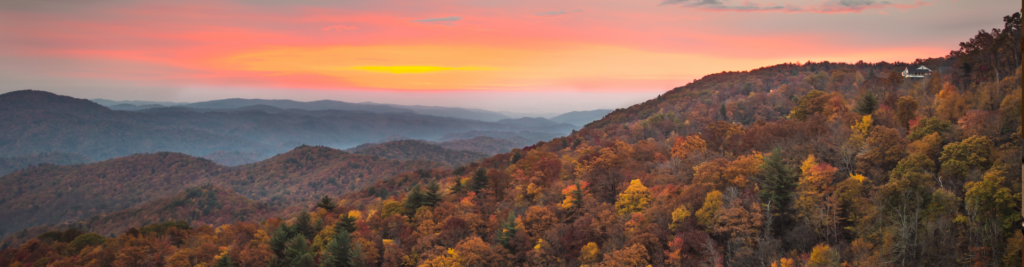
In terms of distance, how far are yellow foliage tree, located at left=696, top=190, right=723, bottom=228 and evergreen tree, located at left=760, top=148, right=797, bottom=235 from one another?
11.4ft

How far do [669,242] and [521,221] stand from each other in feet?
61.3

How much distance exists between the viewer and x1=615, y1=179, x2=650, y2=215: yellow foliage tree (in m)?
53.5

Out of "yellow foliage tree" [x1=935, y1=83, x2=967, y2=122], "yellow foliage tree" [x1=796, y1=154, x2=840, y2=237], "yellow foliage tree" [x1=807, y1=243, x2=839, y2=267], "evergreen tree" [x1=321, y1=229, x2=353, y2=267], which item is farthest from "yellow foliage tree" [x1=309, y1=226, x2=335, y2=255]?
"yellow foliage tree" [x1=935, y1=83, x2=967, y2=122]

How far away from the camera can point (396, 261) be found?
56.6m

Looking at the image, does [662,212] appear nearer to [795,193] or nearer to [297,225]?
[795,193]

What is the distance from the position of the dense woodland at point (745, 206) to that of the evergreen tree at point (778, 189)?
13 centimetres

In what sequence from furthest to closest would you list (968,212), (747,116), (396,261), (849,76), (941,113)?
(849,76) → (747,116) → (396,261) → (941,113) → (968,212)

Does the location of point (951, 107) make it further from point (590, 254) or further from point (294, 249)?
point (294, 249)

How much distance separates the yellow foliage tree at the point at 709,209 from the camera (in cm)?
4394

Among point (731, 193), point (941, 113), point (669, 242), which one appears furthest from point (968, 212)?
point (941, 113)

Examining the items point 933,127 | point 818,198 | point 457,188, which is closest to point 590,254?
point 818,198

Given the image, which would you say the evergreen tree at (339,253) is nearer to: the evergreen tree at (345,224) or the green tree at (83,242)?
the evergreen tree at (345,224)

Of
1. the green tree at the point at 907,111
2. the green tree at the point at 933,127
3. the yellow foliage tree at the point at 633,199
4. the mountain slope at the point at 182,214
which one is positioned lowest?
the mountain slope at the point at 182,214

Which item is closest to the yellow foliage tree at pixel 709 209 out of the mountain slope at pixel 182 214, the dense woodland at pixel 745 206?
the dense woodland at pixel 745 206
